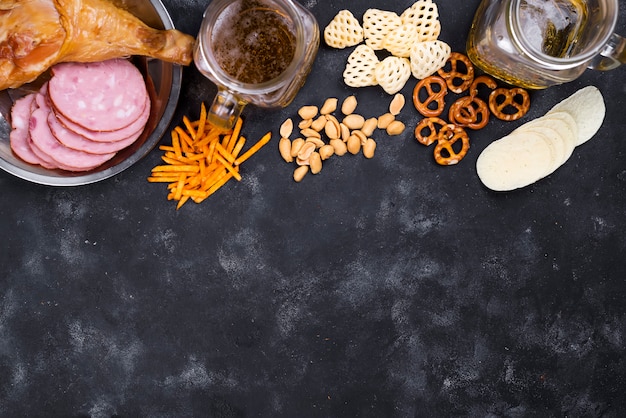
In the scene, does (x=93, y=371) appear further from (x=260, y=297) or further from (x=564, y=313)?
(x=564, y=313)

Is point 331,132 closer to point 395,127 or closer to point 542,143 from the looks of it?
point 395,127

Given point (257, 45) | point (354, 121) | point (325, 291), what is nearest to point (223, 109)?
point (257, 45)

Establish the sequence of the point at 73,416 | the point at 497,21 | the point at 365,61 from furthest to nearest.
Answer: the point at 73,416 < the point at 365,61 < the point at 497,21

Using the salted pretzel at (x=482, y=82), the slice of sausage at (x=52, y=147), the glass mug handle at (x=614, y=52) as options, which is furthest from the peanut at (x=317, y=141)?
the glass mug handle at (x=614, y=52)

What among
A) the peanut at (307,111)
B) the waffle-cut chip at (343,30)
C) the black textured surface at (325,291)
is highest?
the waffle-cut chip at (343,30)

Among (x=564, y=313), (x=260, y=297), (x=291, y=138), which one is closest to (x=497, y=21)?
(x=291, y=138)

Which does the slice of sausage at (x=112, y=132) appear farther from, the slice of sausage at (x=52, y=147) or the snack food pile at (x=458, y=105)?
the snack food pile at (x=458, y=105)

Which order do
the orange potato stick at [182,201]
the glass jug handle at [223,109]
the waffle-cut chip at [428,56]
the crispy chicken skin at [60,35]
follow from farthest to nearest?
the orange potato stick at [182,201] → the waffle-cut chip at [428,56] → the glass jug handle at [223,109] → the crispy chicken skin at [60,35]
